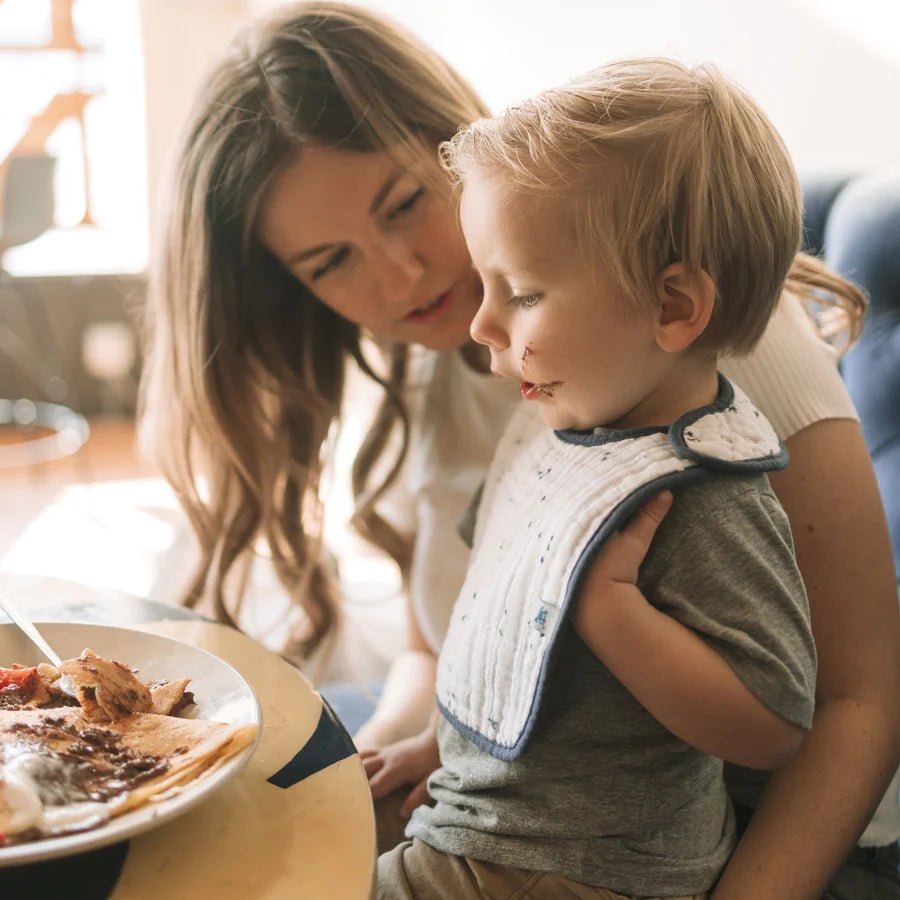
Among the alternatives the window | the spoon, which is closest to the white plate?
the spoon

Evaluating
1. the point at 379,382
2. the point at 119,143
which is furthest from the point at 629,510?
the point at 119,143

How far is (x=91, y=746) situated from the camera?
73 centimetres

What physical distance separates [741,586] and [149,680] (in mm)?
493

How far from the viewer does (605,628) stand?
0.82 meters

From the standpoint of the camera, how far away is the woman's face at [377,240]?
1.23 metres

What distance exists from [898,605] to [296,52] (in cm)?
93

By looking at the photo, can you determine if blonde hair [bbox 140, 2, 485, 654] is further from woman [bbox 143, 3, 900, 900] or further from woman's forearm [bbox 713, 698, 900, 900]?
woman's forearm [bbox 713, 698, 900, 900]

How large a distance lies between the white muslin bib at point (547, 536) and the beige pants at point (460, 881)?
0.34 ft

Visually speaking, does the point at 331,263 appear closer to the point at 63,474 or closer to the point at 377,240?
the point at 377,240

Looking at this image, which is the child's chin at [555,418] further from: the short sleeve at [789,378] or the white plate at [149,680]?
the white plate at [149,680]

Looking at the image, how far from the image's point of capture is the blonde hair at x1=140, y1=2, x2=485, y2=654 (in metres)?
1.25

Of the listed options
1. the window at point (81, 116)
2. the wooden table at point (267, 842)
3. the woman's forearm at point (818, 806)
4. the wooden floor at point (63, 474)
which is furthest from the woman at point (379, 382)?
the window at point (81, 116)

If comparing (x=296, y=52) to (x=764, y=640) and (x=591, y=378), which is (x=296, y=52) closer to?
(x=591, y=378)

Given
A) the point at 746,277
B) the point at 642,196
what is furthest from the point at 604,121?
the point at 746,277
